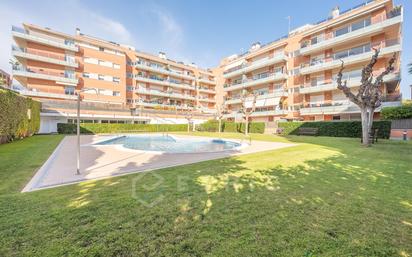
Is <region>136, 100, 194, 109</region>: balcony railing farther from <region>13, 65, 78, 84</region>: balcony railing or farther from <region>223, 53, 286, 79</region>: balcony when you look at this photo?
<region>223, 53, 286, 79</region>: balcony

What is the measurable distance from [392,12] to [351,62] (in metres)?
6.87

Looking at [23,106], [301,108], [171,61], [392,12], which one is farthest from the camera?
[171,61]

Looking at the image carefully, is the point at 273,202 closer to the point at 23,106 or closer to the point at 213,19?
the point at 23,106

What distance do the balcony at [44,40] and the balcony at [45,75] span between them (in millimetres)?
5375

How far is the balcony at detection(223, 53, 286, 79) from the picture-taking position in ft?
123

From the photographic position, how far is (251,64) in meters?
43.7

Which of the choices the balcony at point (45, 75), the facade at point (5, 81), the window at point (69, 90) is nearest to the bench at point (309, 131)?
the facade at point (5, 81)

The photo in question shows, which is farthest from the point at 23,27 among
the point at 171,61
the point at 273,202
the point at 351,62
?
the point at 351,62

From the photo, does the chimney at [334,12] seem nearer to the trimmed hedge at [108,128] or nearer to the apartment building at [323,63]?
the apartment building at [323,63]

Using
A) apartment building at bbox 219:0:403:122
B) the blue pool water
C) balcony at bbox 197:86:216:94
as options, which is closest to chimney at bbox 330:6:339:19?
apartment building at bbox 219:0:403:122

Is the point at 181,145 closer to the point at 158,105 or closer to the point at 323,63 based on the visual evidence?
the point at 323,63

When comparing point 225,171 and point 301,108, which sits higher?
point 301,108

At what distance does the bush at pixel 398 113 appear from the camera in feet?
64.5

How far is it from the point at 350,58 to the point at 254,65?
18580 mm
